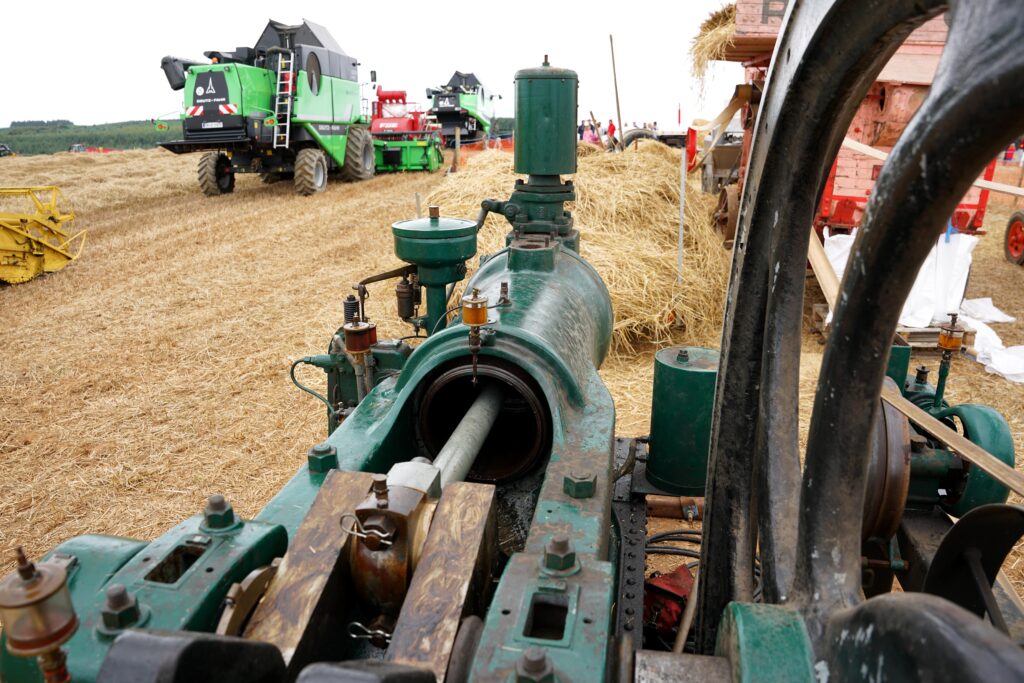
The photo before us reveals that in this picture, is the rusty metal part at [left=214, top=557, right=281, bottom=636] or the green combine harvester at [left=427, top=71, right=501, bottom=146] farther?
the green combine harvester at [left=427, top=71, right=501, bottom=146]

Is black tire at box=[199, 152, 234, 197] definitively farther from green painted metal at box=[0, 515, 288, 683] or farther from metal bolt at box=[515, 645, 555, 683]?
metal bolt at box=[515, 645, 555, 683]

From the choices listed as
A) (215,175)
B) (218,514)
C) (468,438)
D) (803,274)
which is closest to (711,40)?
(468,438)

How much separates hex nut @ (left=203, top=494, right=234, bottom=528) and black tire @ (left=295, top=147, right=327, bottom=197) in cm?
1358

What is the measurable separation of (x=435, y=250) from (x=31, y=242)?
739 cm

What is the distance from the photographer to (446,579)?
144 cm

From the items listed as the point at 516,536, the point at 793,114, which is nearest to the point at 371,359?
the point at 516,536

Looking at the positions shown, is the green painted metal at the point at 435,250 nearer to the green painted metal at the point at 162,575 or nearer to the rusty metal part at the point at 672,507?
the rusty metal part at the point at 672,507

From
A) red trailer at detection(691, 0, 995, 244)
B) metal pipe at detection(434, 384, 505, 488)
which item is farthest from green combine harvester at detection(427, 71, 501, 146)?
metal pipe at detection(434, 384, 505, 488)

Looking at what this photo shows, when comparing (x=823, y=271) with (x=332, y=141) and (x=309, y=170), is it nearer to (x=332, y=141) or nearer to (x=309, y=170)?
(x=309, y=170)

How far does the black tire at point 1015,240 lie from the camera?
32.2 feet

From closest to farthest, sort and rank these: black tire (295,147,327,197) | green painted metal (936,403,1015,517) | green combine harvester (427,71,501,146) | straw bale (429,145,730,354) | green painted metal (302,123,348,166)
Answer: green painted metal (936,403,1015,517) < straw bale (429,145,730,354) < black tire (295,147,327,197) < green painted metal (302,123,348,166) < green combine harvester (427,71,501,146)

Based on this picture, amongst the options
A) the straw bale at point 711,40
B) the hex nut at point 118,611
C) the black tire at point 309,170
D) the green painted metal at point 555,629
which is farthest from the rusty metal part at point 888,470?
the black tire at point 309,170

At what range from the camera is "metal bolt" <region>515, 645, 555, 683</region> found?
3.94 feet

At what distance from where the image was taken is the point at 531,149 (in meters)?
3.84
